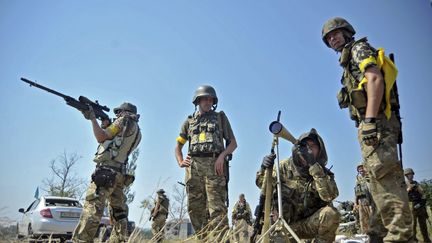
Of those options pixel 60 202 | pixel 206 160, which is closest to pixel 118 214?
pixel 206 160

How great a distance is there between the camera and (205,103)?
5.30 metres

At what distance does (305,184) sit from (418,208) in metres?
7.50

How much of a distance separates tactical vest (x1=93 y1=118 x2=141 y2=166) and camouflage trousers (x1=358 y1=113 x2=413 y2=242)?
3.10m

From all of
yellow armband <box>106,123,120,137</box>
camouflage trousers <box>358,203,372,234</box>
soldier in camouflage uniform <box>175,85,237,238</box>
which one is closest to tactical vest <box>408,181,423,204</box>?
camouflage trousers <box>358,203,372,234</box>

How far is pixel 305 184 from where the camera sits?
12.8 ft

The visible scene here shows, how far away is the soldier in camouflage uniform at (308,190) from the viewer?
352 cm

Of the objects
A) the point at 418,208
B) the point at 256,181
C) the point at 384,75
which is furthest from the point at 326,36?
the point at 418,208

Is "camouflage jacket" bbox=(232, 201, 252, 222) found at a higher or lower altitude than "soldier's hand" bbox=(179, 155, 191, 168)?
higher

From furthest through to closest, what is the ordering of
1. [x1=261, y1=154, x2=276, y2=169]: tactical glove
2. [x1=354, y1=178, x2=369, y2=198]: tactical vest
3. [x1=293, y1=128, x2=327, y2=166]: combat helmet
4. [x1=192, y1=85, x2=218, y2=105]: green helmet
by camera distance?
[x1=354, y1=178, x2=369, y2=198]: tactical vest, [x1=192, y1=85, x2=218, y2=105]: green helmet, [x1=293, y1=128, x2=327, y2=166]: combat helmet, [x1=261, y1=154, x2=276, y2=169]: tactical glove

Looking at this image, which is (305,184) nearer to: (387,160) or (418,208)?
(387,160)

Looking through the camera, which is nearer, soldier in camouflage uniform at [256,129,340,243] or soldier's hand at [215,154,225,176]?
soldier in camouflage uniform at [256,129,340,243]

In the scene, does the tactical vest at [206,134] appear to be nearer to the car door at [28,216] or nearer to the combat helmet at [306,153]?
the combat helmet at [306,153]

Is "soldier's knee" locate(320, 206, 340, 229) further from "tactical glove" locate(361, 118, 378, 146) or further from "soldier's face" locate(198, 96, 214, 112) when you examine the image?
"soldier's face" locate(198, 96, 214, 112)

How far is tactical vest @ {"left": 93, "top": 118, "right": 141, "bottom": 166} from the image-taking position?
479 cm
